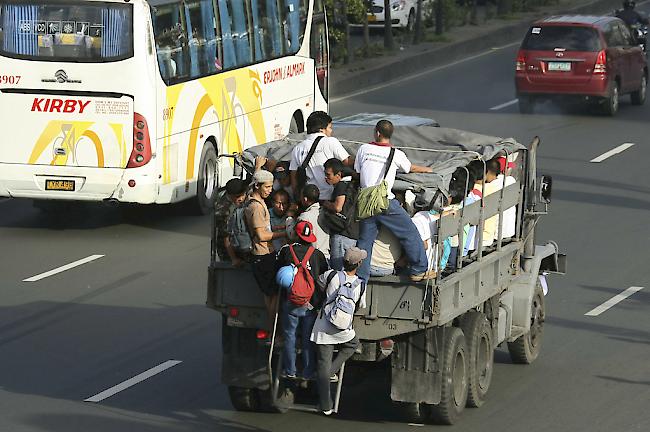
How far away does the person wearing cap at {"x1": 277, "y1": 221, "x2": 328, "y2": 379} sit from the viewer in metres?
11.6

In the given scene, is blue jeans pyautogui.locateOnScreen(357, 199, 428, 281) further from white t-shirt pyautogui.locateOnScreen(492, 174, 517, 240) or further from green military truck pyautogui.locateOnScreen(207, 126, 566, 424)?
white t-shirt pyautogui.locateOnScreen(492, 174, 517, 240)

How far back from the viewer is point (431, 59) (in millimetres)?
39375

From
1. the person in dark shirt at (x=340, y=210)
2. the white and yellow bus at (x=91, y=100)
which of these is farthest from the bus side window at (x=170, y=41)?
→ the person in dark shirt at (x=340, y=210)

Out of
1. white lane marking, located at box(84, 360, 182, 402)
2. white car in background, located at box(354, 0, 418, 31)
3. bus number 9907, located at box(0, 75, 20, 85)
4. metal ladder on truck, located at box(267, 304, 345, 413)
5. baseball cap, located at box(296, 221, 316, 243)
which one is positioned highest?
baseball cap, located at box(296, 221, 316, 243)

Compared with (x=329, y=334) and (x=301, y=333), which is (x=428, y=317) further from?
(x=301, y=333)

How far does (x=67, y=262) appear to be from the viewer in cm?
1902

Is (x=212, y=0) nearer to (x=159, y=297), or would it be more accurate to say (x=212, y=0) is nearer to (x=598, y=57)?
(x=159, y=297)

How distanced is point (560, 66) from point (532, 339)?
17.3 meters

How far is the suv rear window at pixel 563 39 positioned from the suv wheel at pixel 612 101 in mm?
962

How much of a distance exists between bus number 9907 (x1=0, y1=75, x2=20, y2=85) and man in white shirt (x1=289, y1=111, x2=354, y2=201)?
7.90 metres

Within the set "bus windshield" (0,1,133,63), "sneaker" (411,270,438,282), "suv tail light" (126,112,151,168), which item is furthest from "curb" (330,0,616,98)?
"sneaker" (411,270,438,282)

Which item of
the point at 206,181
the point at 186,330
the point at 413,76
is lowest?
the point at 413,76

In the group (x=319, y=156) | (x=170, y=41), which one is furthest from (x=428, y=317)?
(x=170, y=41)

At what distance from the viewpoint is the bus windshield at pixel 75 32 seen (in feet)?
65.6
